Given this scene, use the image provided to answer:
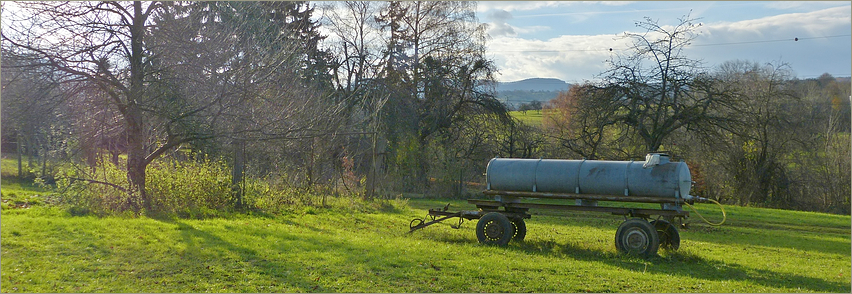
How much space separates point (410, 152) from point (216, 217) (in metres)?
17.5

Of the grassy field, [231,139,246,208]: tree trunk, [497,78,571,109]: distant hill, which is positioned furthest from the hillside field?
the grassy field

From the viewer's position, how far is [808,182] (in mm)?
37781

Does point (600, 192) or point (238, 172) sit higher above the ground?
point (238, 172)

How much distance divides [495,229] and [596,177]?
2.46 metres

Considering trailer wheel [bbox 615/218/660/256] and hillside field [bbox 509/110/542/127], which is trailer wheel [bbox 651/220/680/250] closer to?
trailer wheel [bbox 615/218/660/256]

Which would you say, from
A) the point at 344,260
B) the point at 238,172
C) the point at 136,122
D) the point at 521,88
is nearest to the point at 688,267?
the point at 344,260

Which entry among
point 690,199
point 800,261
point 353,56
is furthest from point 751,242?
point 353,56

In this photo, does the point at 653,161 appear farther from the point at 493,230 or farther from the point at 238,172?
the point at 238,172

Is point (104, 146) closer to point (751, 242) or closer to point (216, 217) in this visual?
point (216, 217)

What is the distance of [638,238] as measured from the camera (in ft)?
40.8

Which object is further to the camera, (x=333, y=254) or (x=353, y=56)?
(x=353, y=56)

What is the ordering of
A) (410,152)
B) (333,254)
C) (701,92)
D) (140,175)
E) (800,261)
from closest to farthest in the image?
(333,254) < (800,261) < (140,175) < (701,92) < (410,152)

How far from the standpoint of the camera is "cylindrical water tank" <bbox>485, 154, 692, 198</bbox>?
479 inches

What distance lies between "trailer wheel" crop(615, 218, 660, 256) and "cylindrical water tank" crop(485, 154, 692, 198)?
0.63 m
